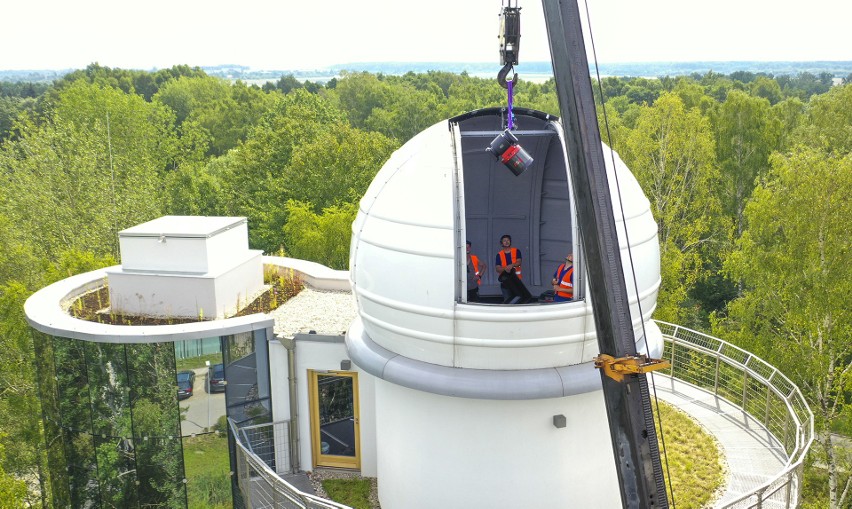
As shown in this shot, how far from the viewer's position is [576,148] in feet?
23.5

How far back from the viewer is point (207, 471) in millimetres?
12867

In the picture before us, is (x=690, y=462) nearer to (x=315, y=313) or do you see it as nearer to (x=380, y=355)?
(x=380, y=355)

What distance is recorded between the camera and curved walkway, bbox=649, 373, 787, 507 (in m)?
11.5

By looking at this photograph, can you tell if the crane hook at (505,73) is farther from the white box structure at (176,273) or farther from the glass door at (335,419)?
the white box structure at (176,273)

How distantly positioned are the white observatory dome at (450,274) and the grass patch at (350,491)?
302cm

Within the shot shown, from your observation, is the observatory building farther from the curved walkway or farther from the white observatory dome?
the curved walkway

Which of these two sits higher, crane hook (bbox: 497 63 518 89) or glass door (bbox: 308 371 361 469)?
crane hook (bbox: 497 63 518 89)

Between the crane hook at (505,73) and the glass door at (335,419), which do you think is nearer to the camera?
the crane hook at (505,73)

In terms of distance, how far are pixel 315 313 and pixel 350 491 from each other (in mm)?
3837

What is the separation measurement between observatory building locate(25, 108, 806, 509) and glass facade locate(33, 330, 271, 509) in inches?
1.4

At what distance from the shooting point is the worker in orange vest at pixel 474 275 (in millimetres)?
11875

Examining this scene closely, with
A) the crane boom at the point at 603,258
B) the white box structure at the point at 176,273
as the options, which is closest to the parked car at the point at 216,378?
the white box structure at the point at 176,273

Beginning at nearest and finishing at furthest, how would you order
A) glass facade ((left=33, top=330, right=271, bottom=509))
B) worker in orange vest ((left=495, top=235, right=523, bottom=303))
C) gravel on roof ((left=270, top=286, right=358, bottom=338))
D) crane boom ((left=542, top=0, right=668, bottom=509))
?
crane boom ((left=542, top=0, right=668, bottom=509)), worker in orange vest ((left=495, top=235, right=523, bottom=303)), glass facade ((left=33, top=330, right=271, bottom=509)), gravel on roof ((left=270, top=286, right=358, bottom=338))

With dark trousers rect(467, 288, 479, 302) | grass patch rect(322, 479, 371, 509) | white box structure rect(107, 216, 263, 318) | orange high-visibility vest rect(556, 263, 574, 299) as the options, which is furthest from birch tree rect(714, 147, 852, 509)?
white box structure rect(107, 216, 263, 318)
